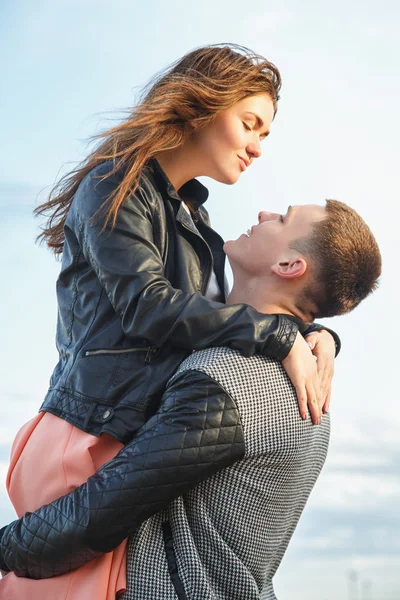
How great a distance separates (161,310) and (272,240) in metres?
0.97

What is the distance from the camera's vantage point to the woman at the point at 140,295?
381cm

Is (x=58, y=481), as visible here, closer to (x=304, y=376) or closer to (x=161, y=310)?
(x=161, y=310)

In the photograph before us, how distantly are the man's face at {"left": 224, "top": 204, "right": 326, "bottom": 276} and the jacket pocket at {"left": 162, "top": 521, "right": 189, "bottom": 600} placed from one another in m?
1.38

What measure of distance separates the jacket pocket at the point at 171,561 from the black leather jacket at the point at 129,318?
Answer: 45 centimetres

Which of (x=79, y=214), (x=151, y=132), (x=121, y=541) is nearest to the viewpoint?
(x=121, y=541)

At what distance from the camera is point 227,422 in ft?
12.2

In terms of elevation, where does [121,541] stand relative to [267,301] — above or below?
below

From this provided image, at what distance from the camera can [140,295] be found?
383 cm

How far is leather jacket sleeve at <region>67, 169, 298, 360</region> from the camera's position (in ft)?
12.4

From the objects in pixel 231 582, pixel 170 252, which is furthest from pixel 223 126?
pixel 231 582

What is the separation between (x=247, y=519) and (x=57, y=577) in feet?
2.88

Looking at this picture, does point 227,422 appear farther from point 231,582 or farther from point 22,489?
point 22,489

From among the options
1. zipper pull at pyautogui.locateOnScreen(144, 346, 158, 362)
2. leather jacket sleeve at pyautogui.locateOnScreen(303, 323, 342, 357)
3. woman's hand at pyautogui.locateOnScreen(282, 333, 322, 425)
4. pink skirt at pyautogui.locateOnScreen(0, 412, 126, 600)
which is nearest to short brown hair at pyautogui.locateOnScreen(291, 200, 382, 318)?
leather jacket sleeve at pyautogui.locateOnScreen(303, 323, 342, 357)

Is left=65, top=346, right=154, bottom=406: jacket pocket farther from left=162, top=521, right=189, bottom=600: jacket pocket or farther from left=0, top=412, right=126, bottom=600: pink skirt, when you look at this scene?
left=162, top=521, right=189, bottom=600: jacket pocket
